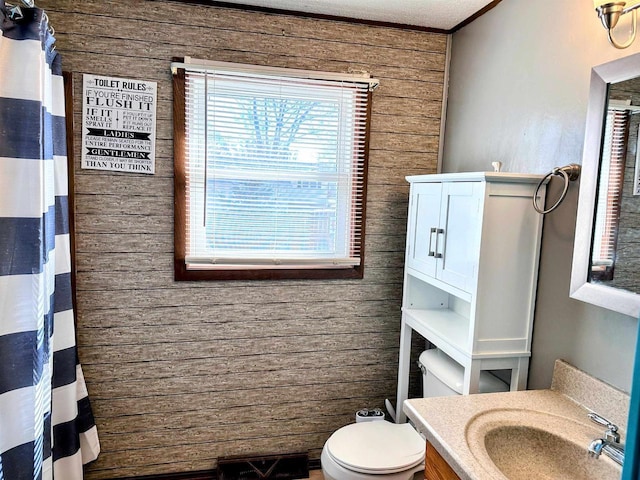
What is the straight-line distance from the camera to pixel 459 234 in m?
1.69

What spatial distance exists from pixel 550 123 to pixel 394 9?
37.7 inches

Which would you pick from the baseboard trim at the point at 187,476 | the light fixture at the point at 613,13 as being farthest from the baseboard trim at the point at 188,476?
the light fixture at the point at 613,13

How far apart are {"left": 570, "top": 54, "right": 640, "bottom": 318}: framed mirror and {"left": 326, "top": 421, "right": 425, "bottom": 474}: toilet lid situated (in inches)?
37.7

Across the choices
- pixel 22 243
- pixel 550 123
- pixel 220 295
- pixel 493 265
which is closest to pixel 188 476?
pixel 220 295

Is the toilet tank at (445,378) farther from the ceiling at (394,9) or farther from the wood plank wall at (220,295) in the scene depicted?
the ceiling at (394,9)

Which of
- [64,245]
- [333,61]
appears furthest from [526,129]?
[64,245]

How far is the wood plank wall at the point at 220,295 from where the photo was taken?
2020 mm

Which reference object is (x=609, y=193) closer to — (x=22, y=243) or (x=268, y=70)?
(x=268, y=70)

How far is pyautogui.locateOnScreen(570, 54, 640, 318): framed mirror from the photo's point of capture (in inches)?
48.1

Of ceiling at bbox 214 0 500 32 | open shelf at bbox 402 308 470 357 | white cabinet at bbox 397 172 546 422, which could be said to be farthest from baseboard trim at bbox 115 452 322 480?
ceiling at bbox 214 0 500 32

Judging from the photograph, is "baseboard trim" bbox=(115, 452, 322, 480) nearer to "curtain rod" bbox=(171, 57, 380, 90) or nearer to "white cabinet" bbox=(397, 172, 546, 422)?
"white cabinet" bbox=(397, 172, 546, 422)

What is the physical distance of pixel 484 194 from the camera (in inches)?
59.9

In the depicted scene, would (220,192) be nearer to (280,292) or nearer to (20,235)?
(280,292)

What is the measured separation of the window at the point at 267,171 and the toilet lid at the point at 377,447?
0.77m
